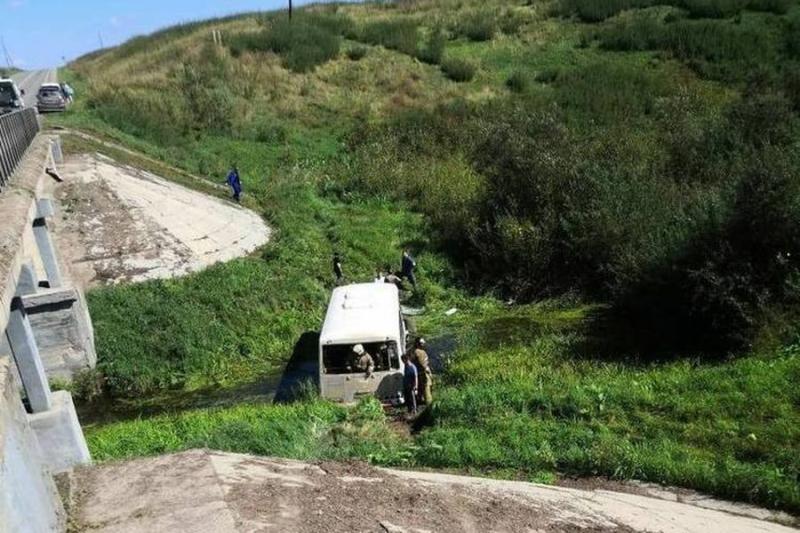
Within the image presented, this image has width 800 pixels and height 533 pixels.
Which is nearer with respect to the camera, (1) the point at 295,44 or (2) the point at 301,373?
(2) the point at 301,373

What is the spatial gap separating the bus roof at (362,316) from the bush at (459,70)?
33003mm

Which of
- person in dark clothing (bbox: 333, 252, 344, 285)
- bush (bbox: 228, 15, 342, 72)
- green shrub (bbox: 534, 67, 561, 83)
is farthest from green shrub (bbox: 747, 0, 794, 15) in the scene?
person in dark clothing (bbox: 333, 252, 344, 285)

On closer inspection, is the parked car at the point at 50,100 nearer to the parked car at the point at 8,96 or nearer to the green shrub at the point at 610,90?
the parked car at the point at 8,96

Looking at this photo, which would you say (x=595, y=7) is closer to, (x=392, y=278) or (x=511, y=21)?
(x=511, y=21)

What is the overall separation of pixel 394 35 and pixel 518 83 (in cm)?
1218

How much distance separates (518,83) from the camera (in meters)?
46.2

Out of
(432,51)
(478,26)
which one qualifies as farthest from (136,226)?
(478,26)

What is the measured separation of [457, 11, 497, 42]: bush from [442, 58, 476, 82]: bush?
725cm

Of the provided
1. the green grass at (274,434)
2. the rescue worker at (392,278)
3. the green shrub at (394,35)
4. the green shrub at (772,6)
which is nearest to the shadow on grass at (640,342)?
the rescue worker at (392,278)

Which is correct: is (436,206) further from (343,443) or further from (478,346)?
(343,443)

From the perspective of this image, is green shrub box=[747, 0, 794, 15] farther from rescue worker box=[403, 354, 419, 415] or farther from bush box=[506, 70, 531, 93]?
rescue worker box=[403, 354, 419, 415]

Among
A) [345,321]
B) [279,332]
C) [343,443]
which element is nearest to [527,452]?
[343,443]

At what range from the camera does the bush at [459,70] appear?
158 feet

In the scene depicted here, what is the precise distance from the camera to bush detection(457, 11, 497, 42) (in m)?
55.6
